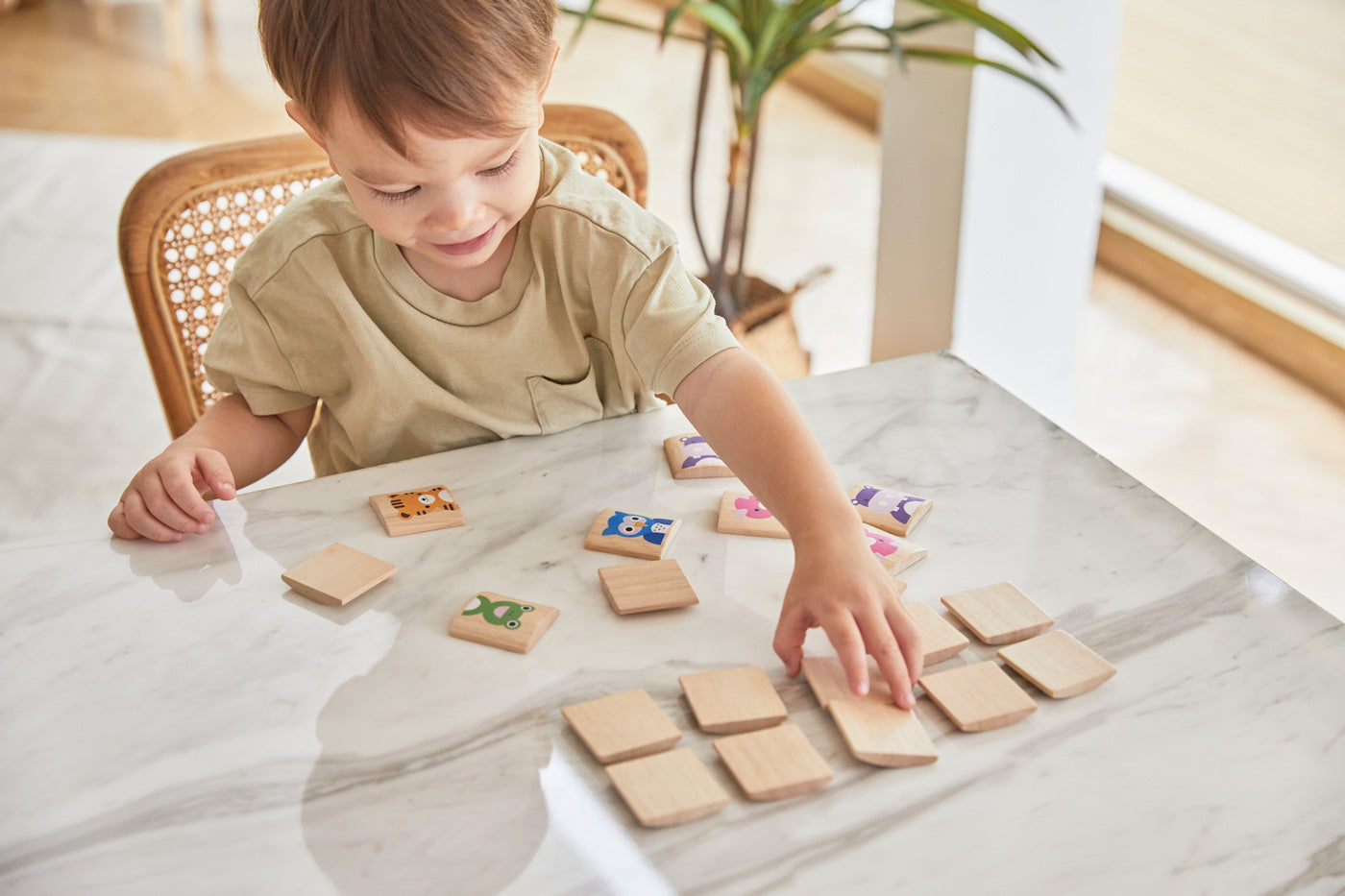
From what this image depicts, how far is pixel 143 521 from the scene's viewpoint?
0.88m

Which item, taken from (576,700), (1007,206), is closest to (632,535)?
(576,700)

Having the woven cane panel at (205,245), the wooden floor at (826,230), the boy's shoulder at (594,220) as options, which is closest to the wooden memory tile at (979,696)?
the boy's shoulder at (594,220)

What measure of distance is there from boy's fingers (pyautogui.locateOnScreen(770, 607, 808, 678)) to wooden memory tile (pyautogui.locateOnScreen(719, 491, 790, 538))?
114 millimetres

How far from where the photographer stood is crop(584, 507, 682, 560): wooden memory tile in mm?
861

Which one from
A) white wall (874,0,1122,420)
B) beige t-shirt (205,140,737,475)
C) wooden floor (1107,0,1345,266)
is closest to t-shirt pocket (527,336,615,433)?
beige t-shirt (205,140,737,475)

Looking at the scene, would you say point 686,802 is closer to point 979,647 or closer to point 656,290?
point 979,647

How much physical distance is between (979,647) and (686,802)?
25 cm

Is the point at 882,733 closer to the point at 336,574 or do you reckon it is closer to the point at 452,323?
the point at 336,574

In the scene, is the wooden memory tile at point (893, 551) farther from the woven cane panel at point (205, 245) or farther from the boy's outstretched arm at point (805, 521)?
the woven cane panel at point (205, 245)

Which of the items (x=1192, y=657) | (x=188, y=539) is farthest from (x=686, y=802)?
(x=188, y=539)

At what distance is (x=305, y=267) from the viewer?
106 cm

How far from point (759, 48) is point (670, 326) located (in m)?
0.72

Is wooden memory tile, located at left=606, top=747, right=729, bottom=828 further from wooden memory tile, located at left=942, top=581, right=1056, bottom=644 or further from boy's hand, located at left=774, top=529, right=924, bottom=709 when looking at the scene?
wooden memory tile, located at left=942, top=581, right=1056, bottom=644

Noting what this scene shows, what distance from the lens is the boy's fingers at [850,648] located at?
0.73 metres
